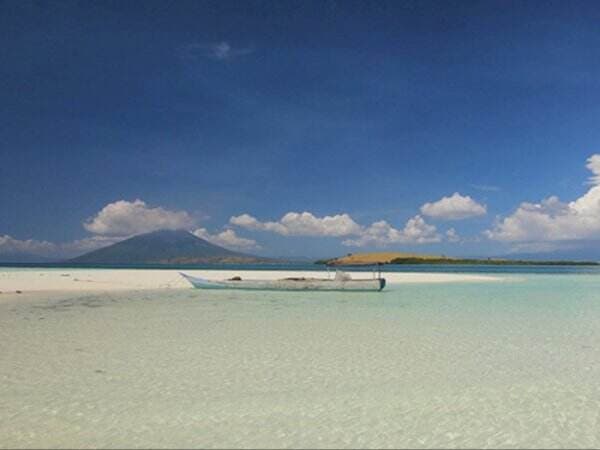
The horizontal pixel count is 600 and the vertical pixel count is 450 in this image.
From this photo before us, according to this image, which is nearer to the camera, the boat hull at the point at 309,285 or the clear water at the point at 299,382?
the clear water at the point at 299,382

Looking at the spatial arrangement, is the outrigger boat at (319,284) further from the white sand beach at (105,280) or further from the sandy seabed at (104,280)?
the sandy seabed at (104,280)

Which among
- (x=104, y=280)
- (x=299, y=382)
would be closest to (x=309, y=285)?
(x=104, y=280)

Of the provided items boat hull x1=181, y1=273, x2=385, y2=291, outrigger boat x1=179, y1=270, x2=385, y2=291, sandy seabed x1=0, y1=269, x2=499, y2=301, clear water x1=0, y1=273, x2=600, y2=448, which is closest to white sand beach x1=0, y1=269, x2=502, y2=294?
sandy seabed x1=0, y1=269, x2=499, y2=301

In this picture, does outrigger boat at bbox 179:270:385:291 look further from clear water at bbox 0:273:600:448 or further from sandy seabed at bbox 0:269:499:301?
clear water at bbox 0:273:600:448

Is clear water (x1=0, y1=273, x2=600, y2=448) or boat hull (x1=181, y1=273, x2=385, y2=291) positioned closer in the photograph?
clear water (x1=0, y1=273, x2=600, y2=448)

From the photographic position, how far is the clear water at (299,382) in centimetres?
746

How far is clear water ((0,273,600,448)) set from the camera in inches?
294

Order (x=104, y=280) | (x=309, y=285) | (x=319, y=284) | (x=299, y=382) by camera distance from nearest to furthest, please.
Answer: (x=299, y=382) → (x=319, y=284) → (x=309, y=285) → (x=104, y=280)

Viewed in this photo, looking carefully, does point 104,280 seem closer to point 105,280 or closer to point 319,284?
point 105,280

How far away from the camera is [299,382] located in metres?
10.3

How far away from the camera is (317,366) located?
11.8 m

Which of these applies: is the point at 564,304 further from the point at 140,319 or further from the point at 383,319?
the point at 140,319

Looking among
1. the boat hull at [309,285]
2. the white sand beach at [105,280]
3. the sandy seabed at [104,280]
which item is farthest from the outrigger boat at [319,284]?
the sandy seabed at [104,280]

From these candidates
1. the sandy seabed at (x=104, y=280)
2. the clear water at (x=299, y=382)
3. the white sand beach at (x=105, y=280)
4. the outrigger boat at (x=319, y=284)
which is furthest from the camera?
the sandy seabed at (x=104, y=280)
